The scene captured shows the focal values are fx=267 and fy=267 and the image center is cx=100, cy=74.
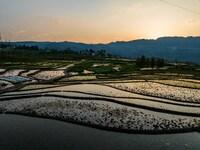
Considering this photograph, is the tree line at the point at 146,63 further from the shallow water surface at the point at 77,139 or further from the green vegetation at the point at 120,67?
the shallow water surface at the point at 77,139

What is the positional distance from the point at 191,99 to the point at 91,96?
532 inches

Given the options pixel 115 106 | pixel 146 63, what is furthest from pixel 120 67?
pixel 115 106

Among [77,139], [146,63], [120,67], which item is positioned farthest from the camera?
[146,63]

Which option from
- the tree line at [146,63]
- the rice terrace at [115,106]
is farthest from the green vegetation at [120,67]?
the rice terrace at [115,106]

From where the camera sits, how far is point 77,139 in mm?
20531

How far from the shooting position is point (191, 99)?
35.6 metres

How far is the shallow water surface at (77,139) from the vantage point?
1903 cm

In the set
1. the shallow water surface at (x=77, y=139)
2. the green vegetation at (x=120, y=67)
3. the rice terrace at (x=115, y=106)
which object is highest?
the green vegetation at (x=120, y=67)

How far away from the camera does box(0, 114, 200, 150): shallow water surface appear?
19.0 metres

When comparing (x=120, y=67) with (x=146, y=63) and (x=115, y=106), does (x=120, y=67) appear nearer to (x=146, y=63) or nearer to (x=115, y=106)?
(x=146, y=63)

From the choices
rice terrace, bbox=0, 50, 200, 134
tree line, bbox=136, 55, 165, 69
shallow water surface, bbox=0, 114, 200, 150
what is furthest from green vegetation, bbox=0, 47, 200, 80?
shallow water surface, bbox=0, 114, 200, 150

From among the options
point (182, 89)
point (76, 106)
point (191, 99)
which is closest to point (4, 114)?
point (76, 106)

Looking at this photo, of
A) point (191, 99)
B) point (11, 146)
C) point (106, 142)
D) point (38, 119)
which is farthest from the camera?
point (191, 99)

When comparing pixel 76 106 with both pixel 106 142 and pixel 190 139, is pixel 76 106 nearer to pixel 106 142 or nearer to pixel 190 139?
pixel 106 142
